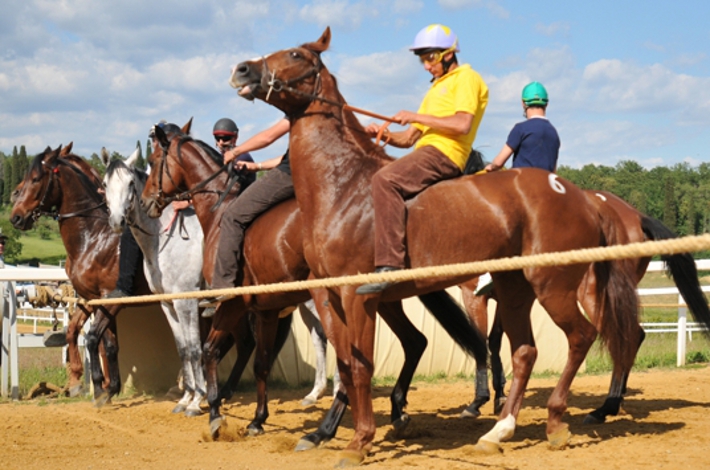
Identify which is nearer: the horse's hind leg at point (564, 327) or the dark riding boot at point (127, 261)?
the horse's hind leg at point (564, 327)

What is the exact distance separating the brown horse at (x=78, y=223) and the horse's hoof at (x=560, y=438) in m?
6.01

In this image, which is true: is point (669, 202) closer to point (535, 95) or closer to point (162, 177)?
point (535, 95)

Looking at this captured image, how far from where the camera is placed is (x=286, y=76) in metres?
6.22

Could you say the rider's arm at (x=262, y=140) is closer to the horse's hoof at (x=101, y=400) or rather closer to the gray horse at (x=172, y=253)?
the gray horse at (x=172, y=253)

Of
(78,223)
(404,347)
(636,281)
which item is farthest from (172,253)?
(636,281)

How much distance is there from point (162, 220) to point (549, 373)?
618 centimetres

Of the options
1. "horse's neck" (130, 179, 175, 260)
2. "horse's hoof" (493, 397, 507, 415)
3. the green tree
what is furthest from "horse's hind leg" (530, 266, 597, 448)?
the green tree

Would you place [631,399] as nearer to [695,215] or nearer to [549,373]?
[549,373]

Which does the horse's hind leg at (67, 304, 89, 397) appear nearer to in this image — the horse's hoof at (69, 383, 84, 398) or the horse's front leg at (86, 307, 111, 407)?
the horse's hoof at (69, 383, 84, 398)

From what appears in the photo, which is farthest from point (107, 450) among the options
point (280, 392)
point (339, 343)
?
point (280, 392)

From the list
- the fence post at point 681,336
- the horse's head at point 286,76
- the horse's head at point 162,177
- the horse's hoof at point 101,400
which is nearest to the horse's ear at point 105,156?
the horse's head at point 162,177

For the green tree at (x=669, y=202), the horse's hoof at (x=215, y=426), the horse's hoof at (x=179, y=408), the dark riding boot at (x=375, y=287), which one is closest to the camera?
the dark riding boot at (x=375, y=287)

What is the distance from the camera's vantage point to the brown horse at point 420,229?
5883 millimetres

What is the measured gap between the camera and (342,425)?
26.5ft
